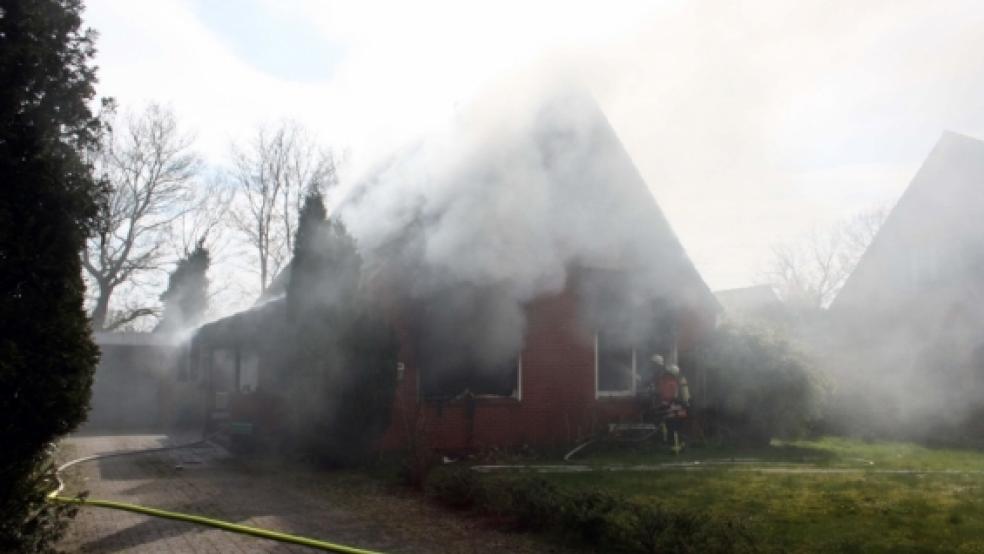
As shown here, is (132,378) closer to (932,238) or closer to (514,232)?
(514,232)

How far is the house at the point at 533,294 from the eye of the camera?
12992 millimetres

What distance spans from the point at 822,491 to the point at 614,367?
256 inches

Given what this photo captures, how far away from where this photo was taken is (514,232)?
43.9ft

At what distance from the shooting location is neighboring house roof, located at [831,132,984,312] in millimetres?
18891

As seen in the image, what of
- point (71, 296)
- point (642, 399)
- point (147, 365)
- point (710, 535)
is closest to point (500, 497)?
point (710, 535)

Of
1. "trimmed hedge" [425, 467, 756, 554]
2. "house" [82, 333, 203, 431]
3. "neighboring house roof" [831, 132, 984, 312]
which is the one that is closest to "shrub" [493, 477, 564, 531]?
"trimmed hedge" [425, 467, 756, 554]

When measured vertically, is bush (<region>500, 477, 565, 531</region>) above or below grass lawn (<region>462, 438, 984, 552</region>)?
above

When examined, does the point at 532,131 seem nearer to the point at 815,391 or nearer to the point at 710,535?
the point at 815,391

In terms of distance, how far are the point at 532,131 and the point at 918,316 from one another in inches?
429

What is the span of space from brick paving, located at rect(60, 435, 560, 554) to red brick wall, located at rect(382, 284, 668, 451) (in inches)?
91.1

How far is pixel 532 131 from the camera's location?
14.4 meters

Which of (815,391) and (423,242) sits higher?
(423,242)

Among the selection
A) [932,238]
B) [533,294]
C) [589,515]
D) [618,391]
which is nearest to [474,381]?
[533,294]

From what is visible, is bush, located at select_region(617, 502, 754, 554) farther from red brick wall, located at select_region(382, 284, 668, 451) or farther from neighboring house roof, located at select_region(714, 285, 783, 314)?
neighboring house roof, located at select_region(714, 285, 783, 314)
